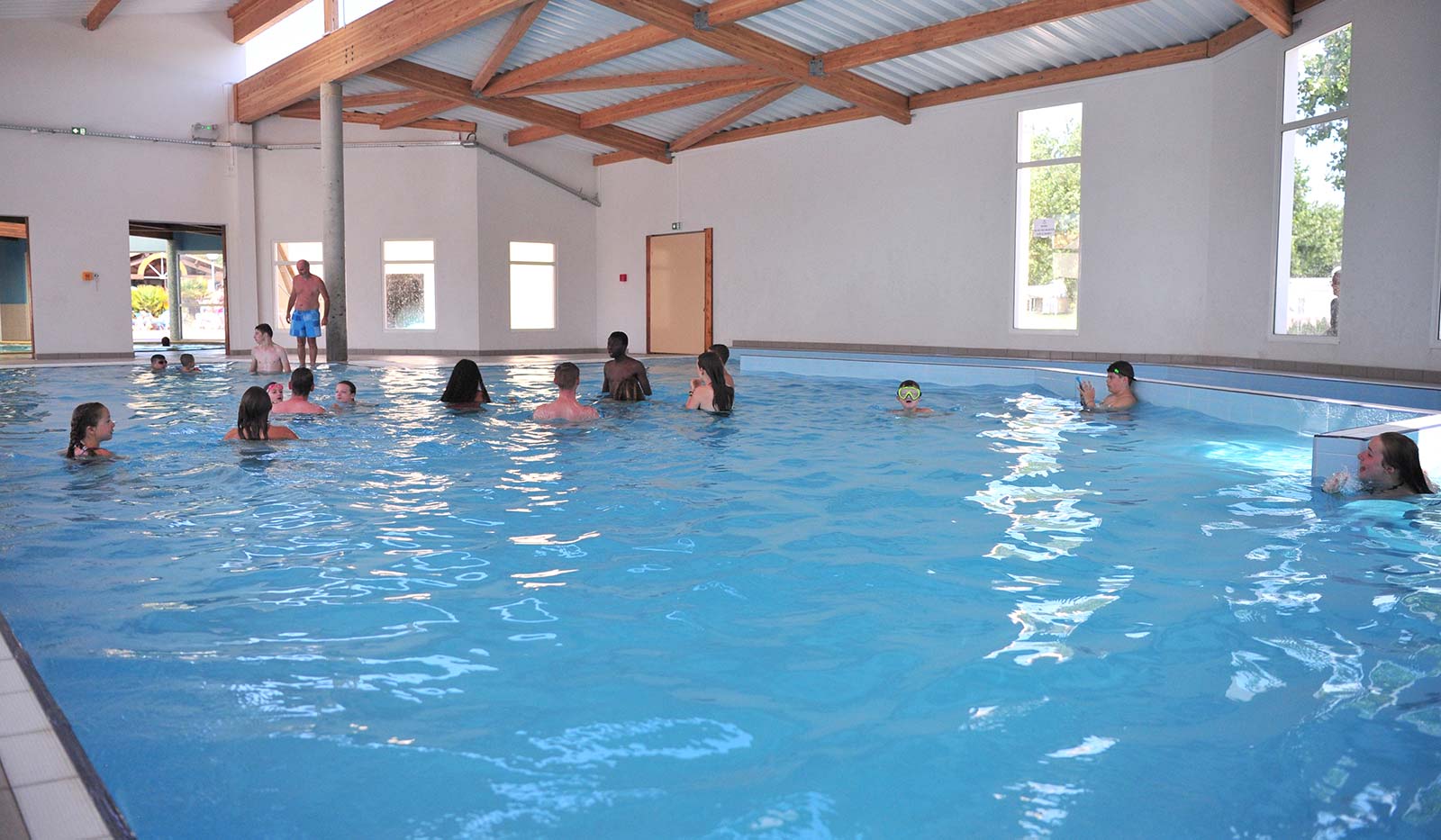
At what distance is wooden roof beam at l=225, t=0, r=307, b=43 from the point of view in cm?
1505

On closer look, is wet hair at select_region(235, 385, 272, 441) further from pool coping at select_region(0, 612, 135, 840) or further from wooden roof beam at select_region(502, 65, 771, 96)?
wooden roof beam at select_region(502, 65, 771, 96)

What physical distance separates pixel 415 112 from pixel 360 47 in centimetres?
310

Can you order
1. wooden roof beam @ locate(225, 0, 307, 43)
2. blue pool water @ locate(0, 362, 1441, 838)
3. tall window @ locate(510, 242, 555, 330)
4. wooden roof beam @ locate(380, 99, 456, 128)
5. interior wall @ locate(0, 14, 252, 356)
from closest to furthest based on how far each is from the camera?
blue pool water @ locate(0, 362, 1441, 838)
interior wall @ locate(0, 14, 252, 356)
wooden roof beam @ locate(225, 0, 307, 43)
wooden roof beam @ locate(380, 99, 456, 128)
tall window @ locate(510, 242, 555, 330)

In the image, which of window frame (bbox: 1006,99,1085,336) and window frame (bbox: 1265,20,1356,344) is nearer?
window frame (bbox: 1265,20,1356,344)

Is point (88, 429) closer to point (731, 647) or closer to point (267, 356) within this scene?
point (731, 647)

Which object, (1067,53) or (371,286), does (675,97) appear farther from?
(371,286)

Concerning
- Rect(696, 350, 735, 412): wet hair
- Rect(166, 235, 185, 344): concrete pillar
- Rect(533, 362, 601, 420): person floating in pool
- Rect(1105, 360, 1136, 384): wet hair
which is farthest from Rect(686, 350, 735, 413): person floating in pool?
Rect(166, 235, 185, 344): concrete pillar

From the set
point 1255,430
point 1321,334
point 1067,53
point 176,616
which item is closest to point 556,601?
point 176,616

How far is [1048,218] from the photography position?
13.4 meters

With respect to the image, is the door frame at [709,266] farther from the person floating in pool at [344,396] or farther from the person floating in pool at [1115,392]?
the person floating in pool at [344,396]

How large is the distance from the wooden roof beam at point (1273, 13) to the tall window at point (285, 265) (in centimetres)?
1400

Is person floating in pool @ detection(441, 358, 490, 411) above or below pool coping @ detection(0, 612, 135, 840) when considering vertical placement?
above

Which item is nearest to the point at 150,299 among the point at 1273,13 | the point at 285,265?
the point at 285,265

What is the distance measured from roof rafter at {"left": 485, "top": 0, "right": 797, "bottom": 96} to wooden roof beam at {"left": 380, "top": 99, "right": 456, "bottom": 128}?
1.57 metres
